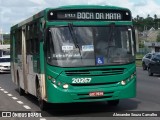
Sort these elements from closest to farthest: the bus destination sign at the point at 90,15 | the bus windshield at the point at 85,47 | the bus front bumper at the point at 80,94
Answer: the bus front bumper at the point at 80,94 → the bus windshield at the point at 85,47 → the bus destination sign at the point at 90,15

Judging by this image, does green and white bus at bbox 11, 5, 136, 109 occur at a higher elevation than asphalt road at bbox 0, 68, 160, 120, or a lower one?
higher

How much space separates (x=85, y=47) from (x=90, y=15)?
0.95 meters

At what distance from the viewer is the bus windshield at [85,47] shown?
470 inches

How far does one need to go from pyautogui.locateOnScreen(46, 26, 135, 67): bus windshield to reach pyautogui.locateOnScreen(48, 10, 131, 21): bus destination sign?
0.29m

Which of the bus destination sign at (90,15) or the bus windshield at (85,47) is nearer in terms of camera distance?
the bus windshield at (85,47)

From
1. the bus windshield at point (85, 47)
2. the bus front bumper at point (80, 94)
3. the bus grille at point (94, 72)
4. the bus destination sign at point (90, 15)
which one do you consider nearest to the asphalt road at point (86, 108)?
the bus front bumper at point (80, 94)

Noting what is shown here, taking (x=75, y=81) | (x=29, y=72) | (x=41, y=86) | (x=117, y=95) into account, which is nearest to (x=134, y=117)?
(x=117, y=95)

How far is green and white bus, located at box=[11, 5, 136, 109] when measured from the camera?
11875mm

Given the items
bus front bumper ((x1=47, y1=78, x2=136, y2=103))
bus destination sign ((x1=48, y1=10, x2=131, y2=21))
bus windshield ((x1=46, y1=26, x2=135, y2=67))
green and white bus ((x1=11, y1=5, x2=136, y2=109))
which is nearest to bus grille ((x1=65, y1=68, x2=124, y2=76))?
green and white bus ((x1=11, y1=5, x2=136, y2=109))

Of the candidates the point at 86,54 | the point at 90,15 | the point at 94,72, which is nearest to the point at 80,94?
the point at 94,72

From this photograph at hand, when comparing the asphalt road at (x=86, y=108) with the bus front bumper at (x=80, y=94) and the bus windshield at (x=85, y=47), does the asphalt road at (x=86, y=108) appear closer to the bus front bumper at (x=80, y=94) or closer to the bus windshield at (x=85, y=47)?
the bus front bumper at (x=80, y=94)

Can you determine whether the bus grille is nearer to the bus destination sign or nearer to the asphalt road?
the asphalt road

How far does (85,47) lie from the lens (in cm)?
1198

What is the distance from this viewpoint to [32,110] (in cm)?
1350
